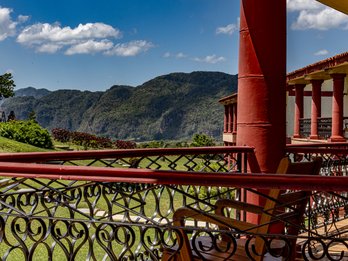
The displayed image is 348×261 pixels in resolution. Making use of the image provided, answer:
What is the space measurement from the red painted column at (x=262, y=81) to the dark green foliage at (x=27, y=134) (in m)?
25.4

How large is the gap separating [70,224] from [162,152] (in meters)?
2.21

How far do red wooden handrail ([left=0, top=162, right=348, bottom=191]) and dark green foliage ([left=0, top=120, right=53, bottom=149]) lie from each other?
90.3ft

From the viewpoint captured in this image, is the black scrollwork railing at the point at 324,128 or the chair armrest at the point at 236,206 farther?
the black scrollwork railing at the point at 324,128

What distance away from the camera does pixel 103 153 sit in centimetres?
467

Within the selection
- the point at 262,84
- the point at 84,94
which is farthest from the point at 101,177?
the point at 84,94

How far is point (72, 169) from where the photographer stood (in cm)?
270

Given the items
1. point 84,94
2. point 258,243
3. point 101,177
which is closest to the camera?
point 101,177

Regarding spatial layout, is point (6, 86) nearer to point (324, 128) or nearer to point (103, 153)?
point (324, 128)

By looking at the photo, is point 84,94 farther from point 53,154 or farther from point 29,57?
point 53,154

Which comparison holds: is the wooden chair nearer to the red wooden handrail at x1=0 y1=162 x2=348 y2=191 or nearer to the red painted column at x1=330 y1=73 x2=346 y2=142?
the red wooden handrail at x1=0 y1=162 x2=348 y2=191

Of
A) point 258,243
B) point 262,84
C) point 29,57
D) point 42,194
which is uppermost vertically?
point 29,57

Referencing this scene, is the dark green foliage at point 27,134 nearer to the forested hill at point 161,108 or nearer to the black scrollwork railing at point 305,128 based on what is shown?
the black scrollwork railing at point 305,128

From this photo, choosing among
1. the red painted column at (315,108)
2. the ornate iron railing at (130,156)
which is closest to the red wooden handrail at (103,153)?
the ornate iron railing at (130,156)

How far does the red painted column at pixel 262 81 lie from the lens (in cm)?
549
